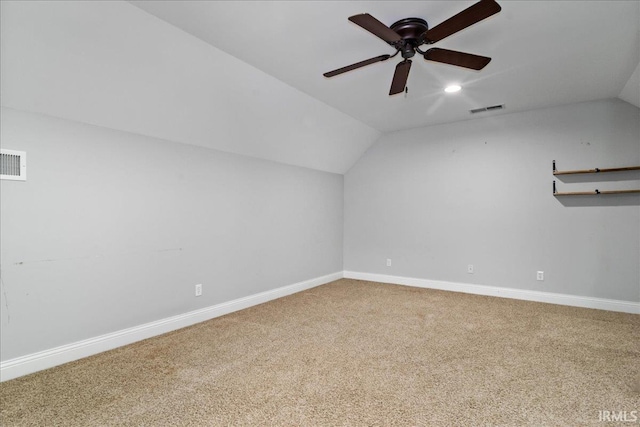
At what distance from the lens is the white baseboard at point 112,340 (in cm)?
229

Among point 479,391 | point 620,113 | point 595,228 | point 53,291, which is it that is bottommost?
point 479,391

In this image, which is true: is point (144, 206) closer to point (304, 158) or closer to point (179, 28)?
point (179, 28)

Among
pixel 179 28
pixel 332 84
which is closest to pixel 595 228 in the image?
pixel 332 84

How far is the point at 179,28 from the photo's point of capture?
7.94ft

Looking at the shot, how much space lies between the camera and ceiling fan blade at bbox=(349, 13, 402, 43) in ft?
5.92

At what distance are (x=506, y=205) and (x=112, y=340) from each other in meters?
4.84

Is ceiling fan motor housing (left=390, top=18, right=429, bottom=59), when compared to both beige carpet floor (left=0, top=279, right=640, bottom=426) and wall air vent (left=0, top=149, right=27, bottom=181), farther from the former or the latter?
wall air vent (left=0, top=149, right=27, bottom=181)

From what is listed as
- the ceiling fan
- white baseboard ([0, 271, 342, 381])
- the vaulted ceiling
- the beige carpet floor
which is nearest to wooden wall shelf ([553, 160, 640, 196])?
the vaulted ceiling

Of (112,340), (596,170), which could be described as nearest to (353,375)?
(112,340)

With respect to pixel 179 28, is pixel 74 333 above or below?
below

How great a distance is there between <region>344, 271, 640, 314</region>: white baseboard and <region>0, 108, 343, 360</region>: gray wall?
2.05 metres

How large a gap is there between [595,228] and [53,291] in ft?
18.5

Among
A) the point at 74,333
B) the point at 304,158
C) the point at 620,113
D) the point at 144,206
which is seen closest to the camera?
the point at 74,333

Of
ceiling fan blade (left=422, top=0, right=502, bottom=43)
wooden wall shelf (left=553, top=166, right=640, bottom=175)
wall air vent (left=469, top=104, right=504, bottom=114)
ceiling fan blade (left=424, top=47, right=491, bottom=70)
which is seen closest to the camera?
ceiling fan blade (left=422, top=0, right=502, bottom=43)
